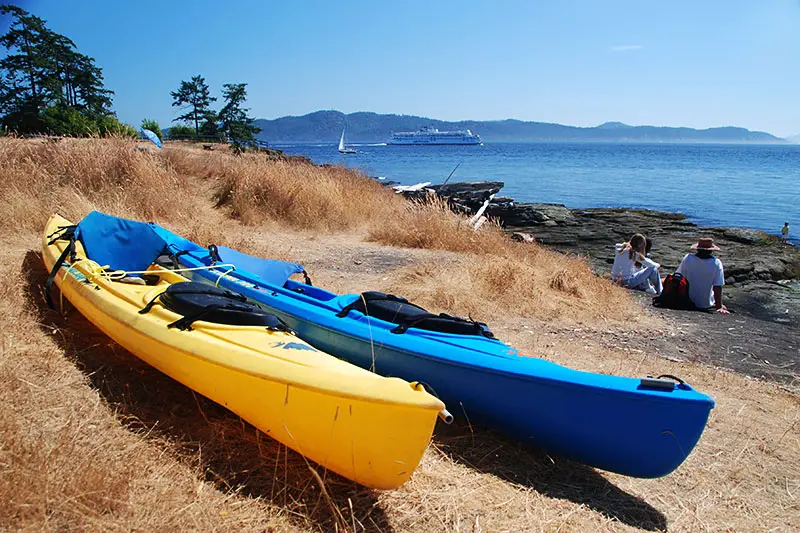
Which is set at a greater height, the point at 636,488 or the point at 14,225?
the point at 14,225

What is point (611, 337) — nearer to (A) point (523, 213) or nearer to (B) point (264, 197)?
(B) point (264, 197)

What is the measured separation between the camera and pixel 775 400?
4.73 m

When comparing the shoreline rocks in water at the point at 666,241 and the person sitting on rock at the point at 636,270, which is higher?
the person sitting on rock at the point at 636,270

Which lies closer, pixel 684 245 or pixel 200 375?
pixel 200 375

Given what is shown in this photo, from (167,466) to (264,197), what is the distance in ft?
29.1

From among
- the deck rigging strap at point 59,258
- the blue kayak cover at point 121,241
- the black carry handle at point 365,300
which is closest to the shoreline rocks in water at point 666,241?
the black carry handle at point 365,300

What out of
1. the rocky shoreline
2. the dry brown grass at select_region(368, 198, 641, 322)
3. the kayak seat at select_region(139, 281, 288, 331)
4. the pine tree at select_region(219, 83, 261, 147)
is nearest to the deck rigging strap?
the kayak seat at select_region(139, 281, 288, 331)

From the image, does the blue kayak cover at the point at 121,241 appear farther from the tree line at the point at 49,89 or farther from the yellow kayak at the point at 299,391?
the tree line at the point at 49,89

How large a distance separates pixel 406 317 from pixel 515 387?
102 cm

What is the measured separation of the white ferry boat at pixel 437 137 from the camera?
424 feet

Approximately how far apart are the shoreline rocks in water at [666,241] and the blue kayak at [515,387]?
661 centimetres

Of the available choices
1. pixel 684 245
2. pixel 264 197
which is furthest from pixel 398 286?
pixel 684 245

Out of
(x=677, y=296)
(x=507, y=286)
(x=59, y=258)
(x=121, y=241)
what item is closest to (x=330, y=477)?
(x=59, y=258)

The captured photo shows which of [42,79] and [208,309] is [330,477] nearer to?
[208,309]
